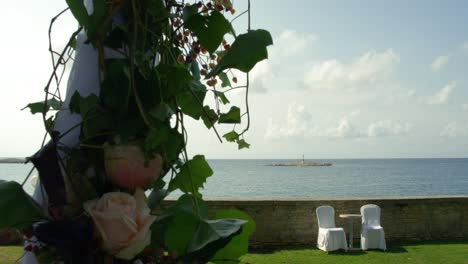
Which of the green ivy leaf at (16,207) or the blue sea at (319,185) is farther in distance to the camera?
the blue sea at (319,185)

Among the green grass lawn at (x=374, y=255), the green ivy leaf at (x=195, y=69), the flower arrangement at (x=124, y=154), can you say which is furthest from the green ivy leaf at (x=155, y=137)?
the green grass lawn at (x=374, y=255)

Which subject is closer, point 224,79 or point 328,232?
point 224,79

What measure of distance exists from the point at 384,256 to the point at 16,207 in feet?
27.7

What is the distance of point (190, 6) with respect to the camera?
0.77m

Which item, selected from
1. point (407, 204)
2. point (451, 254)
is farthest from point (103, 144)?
point (407, 204)

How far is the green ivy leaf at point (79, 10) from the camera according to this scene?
0.56m

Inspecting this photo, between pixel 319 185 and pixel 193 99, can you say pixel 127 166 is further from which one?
pixel 319 185

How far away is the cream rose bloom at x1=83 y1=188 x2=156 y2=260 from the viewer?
1.93ft

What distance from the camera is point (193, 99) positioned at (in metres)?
0.74

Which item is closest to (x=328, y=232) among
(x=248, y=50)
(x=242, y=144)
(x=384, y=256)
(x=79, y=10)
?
(x=384, y=256)

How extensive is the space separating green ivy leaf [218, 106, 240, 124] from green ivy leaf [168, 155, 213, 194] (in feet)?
0.29

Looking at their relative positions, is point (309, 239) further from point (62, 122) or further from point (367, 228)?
point (62, 122)

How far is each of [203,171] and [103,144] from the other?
0.61 feet

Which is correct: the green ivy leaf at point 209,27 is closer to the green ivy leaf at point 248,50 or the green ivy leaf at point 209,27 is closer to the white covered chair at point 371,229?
the green ivy leaf at point 248,50
